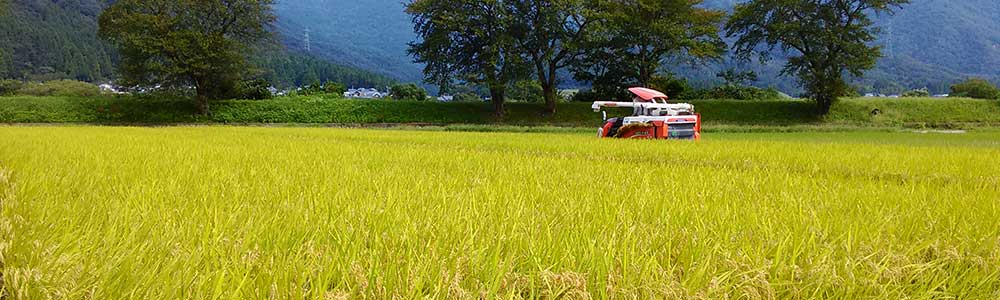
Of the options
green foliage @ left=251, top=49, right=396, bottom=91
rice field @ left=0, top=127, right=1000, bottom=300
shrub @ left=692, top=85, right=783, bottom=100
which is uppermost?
green foliage @ left=251, top=49, right=396, bottom=91

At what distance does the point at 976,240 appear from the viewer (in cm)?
170

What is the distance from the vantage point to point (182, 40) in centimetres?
2845

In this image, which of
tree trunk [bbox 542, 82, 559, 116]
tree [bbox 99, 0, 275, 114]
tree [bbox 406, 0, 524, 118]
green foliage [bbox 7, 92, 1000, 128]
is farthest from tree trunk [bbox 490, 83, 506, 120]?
Result: tree [bbox 99, 0, 275, 114]

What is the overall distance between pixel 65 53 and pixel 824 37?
6163 inches

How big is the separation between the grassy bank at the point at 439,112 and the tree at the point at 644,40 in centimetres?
298

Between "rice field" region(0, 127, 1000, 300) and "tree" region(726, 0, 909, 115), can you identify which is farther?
"tree" region(726, 0, 909, 115)

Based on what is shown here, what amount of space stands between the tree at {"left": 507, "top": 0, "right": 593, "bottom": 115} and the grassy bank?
3.16 meters

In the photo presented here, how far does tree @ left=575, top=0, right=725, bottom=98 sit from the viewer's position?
3231cm

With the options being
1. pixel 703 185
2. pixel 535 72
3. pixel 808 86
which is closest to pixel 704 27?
pixel 808 86

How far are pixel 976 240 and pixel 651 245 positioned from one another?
1.13 metres

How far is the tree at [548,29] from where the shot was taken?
31.5 m

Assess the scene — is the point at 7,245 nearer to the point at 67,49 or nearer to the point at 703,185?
the point at 703,185

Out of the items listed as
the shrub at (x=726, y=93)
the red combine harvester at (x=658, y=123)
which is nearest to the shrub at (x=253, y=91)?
the red combine harvester at (x=658, y=123)

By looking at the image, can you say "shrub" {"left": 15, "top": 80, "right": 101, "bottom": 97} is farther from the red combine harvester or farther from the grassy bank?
the red combine harvester
